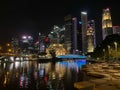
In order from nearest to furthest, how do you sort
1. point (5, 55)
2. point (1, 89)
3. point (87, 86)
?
point (87, 86)
point (1, 89)
point (5, 55)

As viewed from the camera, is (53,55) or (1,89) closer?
(1,89)

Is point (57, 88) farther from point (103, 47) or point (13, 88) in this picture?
point (103, 47)

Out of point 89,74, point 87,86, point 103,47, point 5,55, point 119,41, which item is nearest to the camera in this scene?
point 87,86

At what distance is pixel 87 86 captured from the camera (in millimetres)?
23484

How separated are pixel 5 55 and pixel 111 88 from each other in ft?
483

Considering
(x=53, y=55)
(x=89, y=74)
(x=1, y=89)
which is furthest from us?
(x=53, y=55)

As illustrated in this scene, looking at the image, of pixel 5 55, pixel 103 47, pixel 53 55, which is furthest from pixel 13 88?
pixel 53 55

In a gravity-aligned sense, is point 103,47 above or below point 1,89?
above

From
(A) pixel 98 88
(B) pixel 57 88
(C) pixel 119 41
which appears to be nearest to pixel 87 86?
(A) pixel 98 88

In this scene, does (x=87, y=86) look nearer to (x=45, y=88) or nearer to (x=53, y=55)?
(x=45, y=88)

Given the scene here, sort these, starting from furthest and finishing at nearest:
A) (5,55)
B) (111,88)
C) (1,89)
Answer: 1. (5,55)
2. (1,89)
3. (111,88)

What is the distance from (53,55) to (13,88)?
159415 mm

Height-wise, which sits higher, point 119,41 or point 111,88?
point 119,41

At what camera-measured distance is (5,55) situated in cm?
15888
